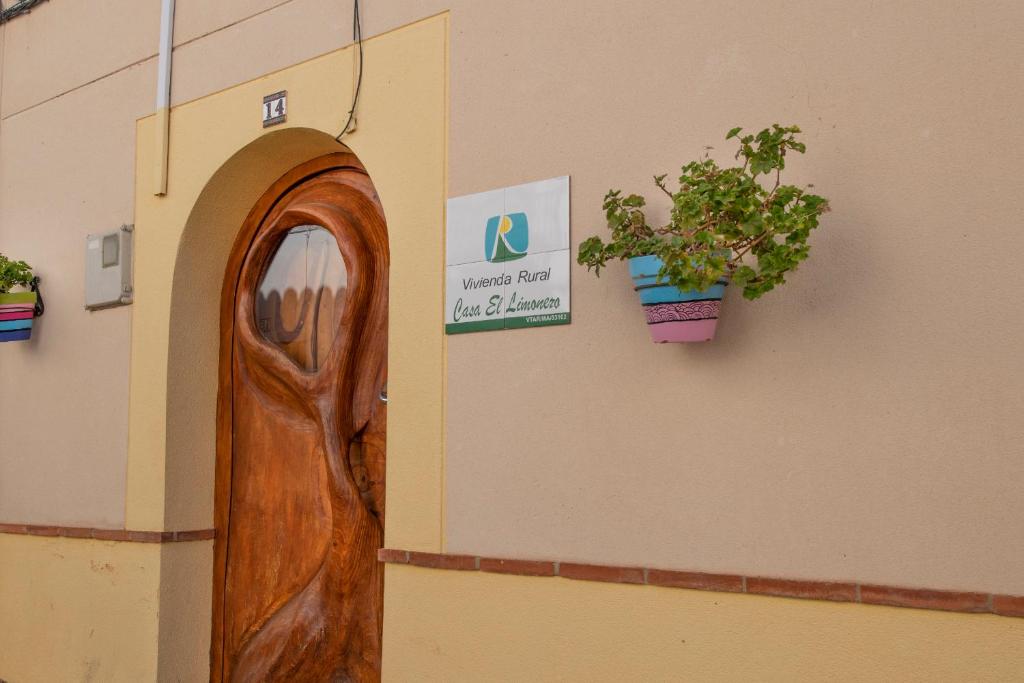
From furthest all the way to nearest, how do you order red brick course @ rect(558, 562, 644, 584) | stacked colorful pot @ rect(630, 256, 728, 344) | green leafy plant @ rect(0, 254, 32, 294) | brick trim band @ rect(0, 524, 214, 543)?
green leafy plant @ rect(0, 254, 32, 294)
brick trim band @ rect(0, 524, 214, 543)
red brick course @ rect(558, 562, 644, 584)
stacked colorful pot @ rect(630, 256, 728, 344)

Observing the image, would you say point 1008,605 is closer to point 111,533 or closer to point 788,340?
point 788,340

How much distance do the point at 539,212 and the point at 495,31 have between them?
0.80m

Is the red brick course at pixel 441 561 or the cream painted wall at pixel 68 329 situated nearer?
the red brick course at pixel 441 561

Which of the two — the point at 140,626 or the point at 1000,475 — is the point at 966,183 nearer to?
the point at 1000,475

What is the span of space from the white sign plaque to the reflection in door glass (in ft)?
3.61

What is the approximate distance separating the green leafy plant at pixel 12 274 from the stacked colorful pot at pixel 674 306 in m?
4.10

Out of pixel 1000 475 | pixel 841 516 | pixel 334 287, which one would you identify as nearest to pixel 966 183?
pixel 1000 475

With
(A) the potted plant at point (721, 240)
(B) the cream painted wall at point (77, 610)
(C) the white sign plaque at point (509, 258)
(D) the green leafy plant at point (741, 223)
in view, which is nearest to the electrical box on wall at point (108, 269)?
(B) the cream painted wall at point (77, 610)

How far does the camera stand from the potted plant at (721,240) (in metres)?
3.19

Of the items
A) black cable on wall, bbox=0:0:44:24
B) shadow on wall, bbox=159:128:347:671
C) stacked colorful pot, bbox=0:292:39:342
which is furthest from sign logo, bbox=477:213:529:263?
black cable on wall, bbox=0:0:44:24

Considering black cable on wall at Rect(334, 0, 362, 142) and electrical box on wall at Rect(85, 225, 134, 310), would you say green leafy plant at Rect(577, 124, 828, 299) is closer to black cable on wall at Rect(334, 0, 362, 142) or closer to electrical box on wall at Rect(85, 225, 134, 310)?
black cable on wall at Rect(334, 0, 362, 142)

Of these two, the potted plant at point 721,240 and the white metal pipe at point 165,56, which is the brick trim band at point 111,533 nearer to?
the white metal pipe at point 165,56

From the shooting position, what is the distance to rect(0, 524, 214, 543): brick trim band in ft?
17.8

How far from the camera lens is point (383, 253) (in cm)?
512
